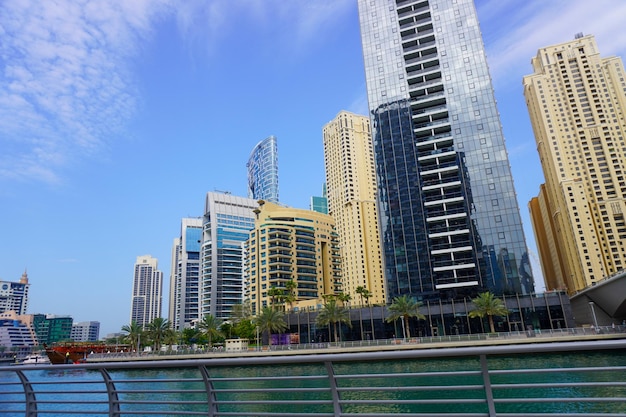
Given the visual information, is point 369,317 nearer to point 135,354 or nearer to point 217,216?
point 135,354

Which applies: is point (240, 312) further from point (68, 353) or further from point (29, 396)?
point (29, 396)

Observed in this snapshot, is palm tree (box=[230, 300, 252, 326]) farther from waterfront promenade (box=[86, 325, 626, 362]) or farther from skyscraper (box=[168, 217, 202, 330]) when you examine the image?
skyscraper (box=[168, 217, 202, 330])

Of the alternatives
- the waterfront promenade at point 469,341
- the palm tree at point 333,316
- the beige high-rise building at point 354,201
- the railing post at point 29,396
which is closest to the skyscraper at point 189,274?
the beige high-rise building at point 354,201

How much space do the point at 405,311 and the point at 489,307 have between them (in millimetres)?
11955

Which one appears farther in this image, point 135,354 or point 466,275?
point 135,354

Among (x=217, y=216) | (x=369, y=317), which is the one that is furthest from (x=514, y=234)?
(x=217, y=216)

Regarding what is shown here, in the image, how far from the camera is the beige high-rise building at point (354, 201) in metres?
137

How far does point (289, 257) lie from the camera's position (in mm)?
118062

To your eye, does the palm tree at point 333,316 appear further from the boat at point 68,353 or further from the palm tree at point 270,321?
the boat at point 68,353

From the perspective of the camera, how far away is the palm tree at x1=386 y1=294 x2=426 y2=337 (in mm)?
65900

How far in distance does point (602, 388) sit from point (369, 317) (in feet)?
171

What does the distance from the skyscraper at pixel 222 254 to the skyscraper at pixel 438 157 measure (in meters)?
85.1

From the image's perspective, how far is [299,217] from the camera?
125 metres

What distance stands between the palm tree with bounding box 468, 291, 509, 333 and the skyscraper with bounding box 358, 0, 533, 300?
5597mm
